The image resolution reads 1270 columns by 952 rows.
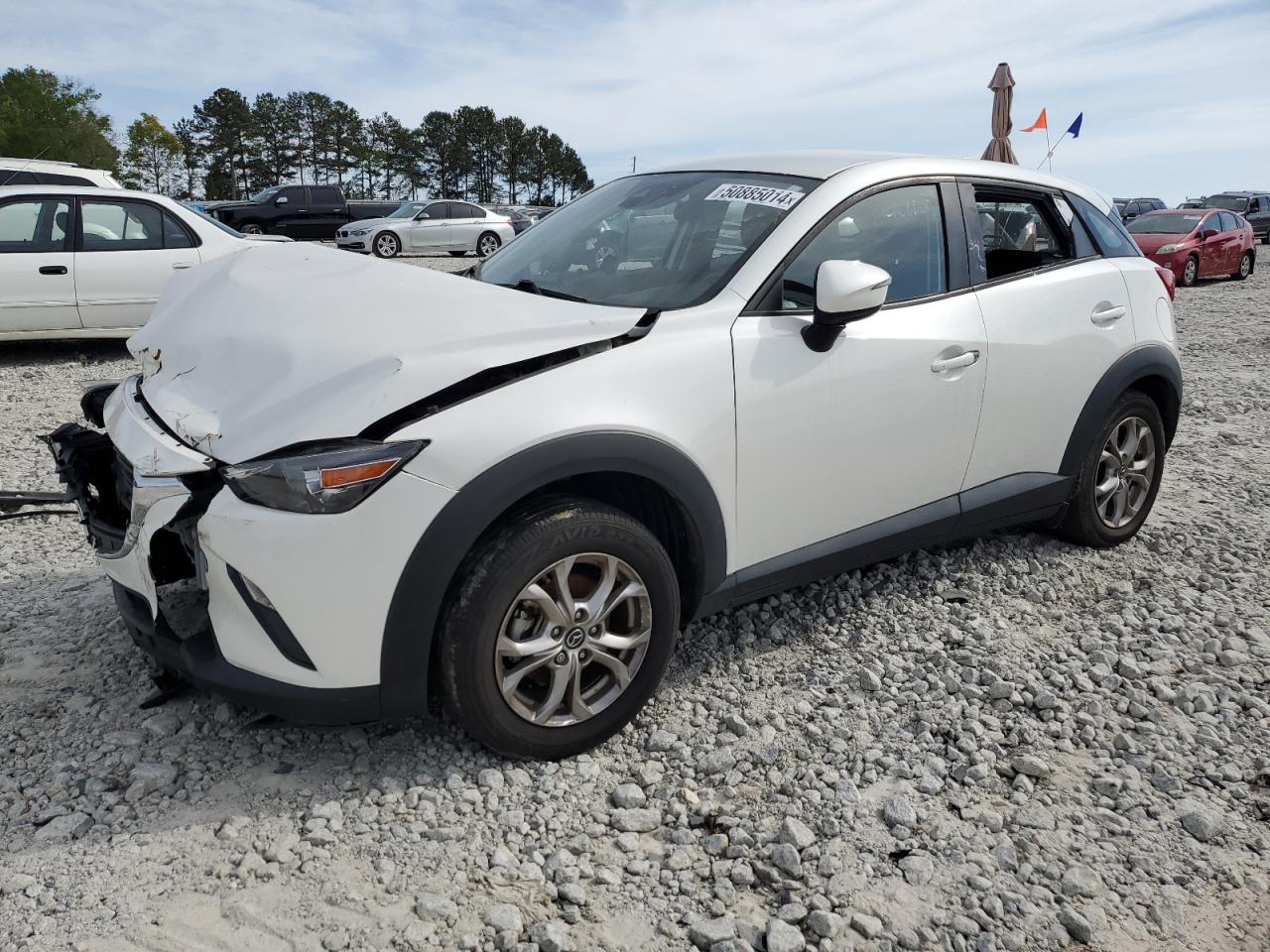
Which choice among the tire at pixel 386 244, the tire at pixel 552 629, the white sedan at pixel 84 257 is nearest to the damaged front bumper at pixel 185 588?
the tire at pixel 552 629

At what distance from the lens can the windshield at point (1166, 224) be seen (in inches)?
701

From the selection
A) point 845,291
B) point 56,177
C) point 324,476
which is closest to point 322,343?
point 324,476

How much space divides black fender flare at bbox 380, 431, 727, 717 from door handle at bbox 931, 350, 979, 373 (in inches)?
46.1

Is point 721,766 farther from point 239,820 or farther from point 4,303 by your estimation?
point 4,303

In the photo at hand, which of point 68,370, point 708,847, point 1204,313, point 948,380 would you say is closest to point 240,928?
point 708,847

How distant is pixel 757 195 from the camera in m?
3.37

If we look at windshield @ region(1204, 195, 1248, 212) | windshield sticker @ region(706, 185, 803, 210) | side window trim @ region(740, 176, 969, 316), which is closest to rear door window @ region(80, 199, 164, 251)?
windshield sticker @ region(706, 185, 803, 210)

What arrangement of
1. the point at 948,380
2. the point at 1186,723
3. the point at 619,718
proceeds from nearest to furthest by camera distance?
the point at 619,718, the point at 1186,723, the point at 948,380

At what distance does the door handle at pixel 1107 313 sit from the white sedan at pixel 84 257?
6.83m

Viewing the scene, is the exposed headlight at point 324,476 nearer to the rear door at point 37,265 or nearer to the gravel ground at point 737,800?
the gravel ground at point 737,800

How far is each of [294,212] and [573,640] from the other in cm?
2524

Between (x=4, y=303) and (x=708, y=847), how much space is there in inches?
328

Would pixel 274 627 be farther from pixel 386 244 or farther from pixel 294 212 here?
pixel 294 212

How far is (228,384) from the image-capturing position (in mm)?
2695
